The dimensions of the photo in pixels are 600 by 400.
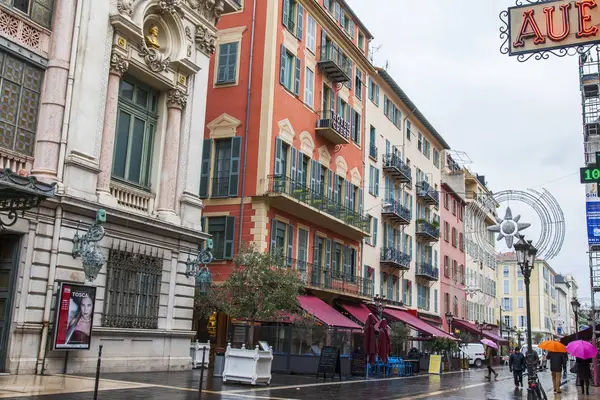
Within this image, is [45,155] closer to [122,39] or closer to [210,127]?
[122,39]

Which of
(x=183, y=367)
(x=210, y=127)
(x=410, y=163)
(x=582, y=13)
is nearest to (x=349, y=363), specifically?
(x=183, y=367)

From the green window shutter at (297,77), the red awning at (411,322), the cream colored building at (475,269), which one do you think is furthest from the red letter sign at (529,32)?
the cream colored building at (475,269)

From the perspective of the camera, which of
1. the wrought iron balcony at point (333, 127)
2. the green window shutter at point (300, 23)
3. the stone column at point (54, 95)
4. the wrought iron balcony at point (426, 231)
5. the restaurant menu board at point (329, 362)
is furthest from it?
the wrought iron balcony at point (426, 231)

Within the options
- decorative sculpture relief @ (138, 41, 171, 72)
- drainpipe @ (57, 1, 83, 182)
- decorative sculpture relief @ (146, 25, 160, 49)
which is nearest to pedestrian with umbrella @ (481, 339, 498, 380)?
decorative sculpture relief @ (138, 41, 171, 72)

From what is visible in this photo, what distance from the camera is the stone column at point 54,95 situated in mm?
17688

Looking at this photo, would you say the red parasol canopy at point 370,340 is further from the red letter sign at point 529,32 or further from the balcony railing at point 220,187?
the red letter sign at point 529,32

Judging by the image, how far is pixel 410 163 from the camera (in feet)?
160

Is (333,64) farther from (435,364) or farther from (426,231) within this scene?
(426,231)

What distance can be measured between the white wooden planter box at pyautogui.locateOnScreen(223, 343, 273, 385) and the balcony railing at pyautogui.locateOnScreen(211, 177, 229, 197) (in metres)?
11.9

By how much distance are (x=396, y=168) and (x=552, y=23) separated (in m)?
31.9

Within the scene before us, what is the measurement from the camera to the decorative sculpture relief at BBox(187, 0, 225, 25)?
2378 cm

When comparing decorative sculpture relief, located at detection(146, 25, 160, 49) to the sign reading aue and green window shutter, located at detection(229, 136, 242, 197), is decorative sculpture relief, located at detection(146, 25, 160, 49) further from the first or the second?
the sign reading aue

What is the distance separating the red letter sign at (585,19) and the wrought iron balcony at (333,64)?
23.6 meters

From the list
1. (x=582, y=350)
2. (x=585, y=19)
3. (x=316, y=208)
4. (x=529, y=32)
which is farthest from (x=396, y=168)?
(x=585, y=19)
